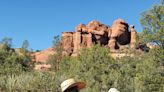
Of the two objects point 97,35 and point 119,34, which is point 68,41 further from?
point 119,34

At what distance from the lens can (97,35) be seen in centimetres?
11812

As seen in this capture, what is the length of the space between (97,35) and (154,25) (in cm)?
9547

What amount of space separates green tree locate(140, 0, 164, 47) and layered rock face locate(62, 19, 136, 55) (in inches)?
3686

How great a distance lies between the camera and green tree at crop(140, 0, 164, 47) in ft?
72.9

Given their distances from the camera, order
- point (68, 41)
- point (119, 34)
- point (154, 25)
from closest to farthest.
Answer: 1. point (154, 25)
2. point (119, 34)
3. point (68, 41)

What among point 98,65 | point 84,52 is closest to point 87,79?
point 98,65

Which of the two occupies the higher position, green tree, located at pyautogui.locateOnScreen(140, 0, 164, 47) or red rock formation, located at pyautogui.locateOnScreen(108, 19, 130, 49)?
red rock formation, located at pyautogui.locateOnScreen(108, 19, 130, 49)

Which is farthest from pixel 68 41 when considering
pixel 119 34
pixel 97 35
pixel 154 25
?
pixel 154 25

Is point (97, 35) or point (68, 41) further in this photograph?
point (68, 41)

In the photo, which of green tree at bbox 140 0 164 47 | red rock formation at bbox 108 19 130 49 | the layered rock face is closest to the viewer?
green tree at bbox 140 0 164 47

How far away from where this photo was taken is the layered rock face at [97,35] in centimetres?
11812

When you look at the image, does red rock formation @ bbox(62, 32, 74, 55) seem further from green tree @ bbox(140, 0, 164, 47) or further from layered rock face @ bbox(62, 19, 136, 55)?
green tree @ bbox(140, 0, 164, 47)

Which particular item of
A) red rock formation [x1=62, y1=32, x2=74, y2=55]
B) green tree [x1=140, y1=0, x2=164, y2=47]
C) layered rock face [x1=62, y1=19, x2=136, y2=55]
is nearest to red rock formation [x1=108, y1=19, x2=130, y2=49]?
layered rock face [x1=62, y1=19, x2=136, y2=55]

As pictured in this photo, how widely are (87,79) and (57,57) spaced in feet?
192
